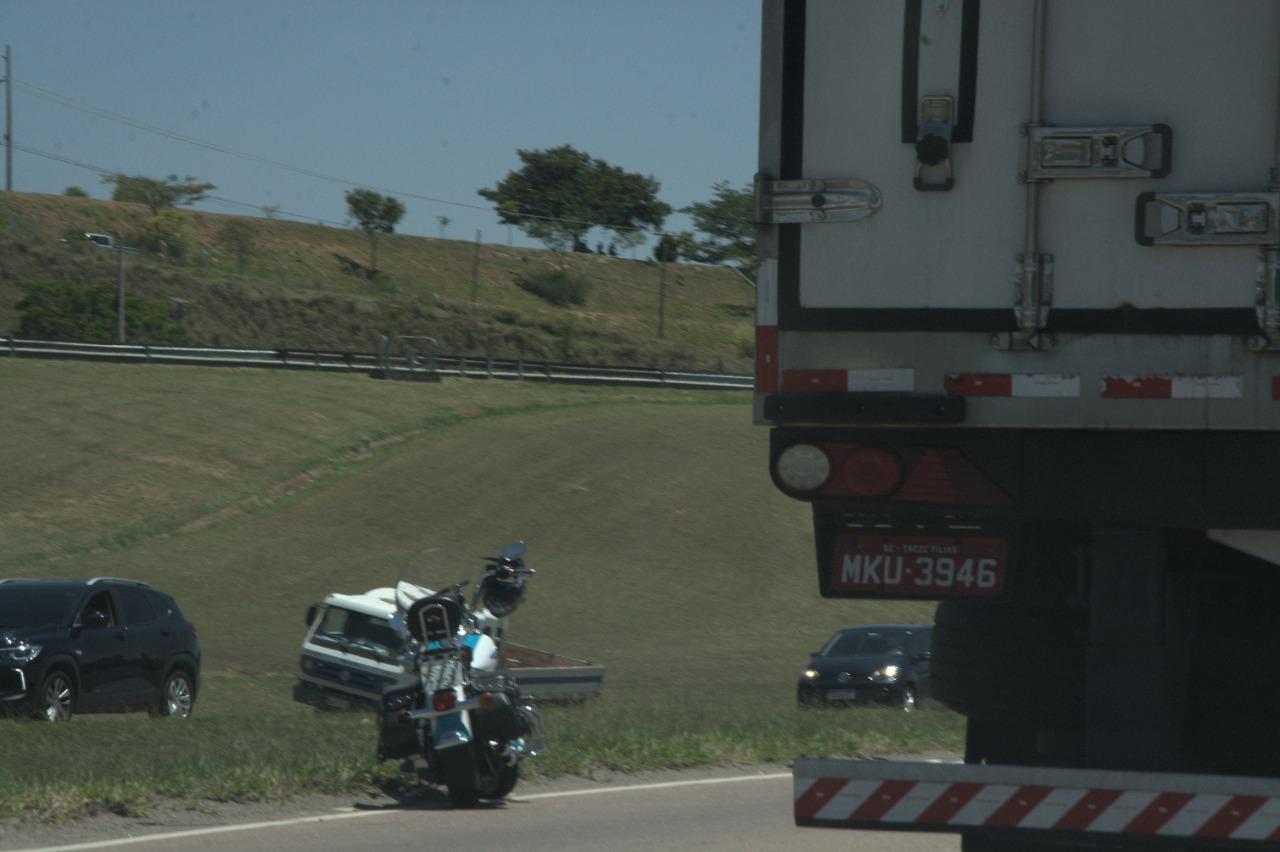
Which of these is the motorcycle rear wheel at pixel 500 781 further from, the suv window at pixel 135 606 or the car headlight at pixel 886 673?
the car headlight at pixel 886 673

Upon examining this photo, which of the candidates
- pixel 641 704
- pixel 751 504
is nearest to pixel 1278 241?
pixel 641 704

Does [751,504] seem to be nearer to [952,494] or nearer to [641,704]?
[641,704]

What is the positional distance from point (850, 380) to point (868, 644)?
19746 mm

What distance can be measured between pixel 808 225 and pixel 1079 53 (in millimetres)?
913

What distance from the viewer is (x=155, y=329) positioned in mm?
79688

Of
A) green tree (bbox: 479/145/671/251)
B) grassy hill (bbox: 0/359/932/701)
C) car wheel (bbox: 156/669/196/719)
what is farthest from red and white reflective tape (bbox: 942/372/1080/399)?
green tree (bbox: 479/145/671/251)

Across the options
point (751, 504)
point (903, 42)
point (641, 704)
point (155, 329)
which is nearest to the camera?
point (903, 42)

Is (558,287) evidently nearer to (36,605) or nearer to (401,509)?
(401,509)

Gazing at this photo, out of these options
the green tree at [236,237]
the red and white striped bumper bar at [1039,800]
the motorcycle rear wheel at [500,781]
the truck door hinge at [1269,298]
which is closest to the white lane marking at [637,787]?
the motorcycle rear wheel at [500,781]

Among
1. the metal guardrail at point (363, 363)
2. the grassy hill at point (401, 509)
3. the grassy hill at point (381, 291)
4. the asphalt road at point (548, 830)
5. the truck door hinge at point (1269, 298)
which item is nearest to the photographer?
the truck door hinge at point (1269, 298)

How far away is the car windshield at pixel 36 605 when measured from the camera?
60.5 feet

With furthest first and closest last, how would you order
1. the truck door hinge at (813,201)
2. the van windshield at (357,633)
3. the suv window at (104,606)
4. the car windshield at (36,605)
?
the van windshield at (357,633)
the suv window at (104,606)
the car windshield at (36,605)
the truck door hinge at (813,201)

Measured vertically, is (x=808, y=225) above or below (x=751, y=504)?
above

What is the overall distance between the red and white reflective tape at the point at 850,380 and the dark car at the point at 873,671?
18387 mm
